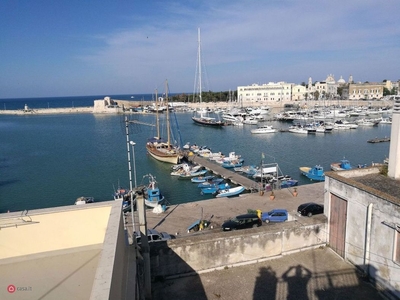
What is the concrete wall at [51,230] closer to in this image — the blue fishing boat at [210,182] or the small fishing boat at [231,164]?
the blue fishing boat at [210,182]

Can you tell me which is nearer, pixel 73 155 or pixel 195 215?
pixel 195 215

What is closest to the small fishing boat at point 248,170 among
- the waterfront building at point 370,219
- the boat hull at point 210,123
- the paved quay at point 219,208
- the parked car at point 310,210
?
the paved quay at point 219,208

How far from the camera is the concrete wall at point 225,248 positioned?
8.60 meters

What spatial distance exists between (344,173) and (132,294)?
834 centimetres

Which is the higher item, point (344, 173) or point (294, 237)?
point (344, 173)

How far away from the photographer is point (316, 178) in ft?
95.5

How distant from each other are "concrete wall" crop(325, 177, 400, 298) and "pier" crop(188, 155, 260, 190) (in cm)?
1534

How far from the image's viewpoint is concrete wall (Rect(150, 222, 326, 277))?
28.2 ft

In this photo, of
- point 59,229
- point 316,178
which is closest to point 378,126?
point 316,178

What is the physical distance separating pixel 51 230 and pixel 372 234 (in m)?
7.81

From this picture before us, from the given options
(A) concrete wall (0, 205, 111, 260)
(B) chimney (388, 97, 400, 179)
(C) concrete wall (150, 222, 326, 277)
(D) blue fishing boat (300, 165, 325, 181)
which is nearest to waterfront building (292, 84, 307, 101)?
(D) blue fishing boat (300, 165, 325, 181)

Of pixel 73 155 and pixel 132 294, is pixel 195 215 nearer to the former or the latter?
pixel 132 294

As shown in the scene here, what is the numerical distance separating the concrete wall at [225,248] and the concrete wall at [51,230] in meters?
2.45

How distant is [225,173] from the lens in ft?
99.1
